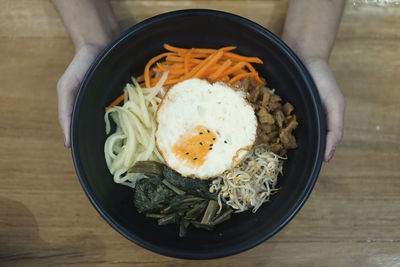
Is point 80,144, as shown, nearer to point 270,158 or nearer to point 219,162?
point 219,162

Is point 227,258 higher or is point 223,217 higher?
point 223,217

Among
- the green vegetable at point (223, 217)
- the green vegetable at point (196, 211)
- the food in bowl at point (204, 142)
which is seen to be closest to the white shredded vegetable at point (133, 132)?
the food in bowl at point (204, 142)

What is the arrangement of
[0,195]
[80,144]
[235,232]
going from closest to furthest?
1. [80,144]
2. [235,232]
3. [0,195]

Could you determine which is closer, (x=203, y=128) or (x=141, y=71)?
(x=203, y=128)

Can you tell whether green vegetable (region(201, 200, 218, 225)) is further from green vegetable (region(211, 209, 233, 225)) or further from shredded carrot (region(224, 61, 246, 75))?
shredded carrot (region(224, 61, 246, 75))

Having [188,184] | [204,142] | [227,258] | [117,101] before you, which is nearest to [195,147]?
[204,142]

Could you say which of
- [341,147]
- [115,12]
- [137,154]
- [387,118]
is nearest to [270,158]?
[341,147]

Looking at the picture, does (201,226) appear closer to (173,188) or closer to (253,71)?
(173,188)
